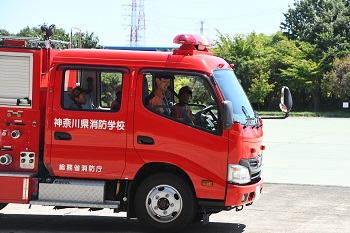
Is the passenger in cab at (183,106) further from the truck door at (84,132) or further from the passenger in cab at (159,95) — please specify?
the truck door at (84,132)

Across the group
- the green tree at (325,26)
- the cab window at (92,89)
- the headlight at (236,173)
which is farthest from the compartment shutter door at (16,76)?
the green tree at (325,26)

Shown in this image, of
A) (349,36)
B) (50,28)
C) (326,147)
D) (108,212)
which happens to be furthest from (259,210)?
(349,36)

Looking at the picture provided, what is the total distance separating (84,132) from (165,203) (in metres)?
1.41

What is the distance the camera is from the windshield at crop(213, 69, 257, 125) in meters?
9.67

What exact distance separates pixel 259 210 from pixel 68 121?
157 inches

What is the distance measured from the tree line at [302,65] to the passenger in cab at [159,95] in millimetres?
56256

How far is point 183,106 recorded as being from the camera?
10.0m

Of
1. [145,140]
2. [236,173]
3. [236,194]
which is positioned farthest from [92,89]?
[236,194]

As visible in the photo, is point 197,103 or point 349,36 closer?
point 197,103

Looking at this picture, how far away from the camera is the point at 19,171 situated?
1004 centimetres

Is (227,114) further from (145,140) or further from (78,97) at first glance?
(78,97)

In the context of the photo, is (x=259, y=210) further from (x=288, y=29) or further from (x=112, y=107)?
(x=288, y=29)

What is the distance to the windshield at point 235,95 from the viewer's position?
967cm

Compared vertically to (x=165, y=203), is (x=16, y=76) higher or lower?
higher
